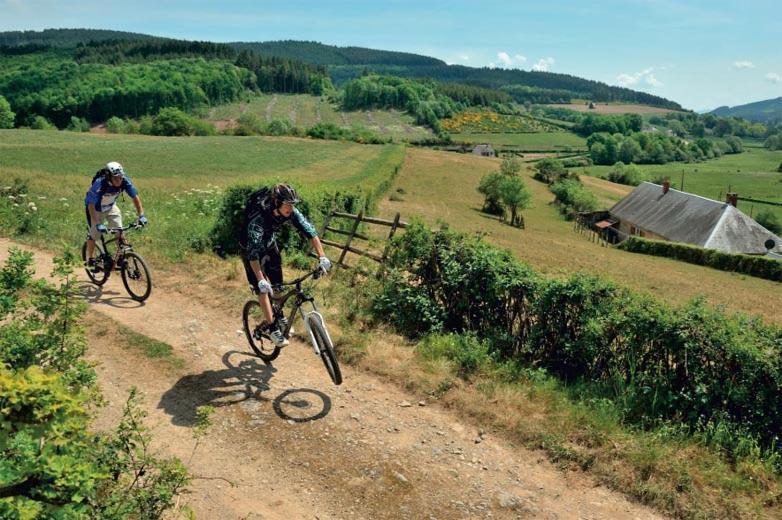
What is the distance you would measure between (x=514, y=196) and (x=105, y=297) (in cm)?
5664

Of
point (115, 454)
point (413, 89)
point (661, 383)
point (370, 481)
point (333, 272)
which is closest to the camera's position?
point (115, 454)

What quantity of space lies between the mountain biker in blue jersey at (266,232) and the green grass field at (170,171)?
614cm

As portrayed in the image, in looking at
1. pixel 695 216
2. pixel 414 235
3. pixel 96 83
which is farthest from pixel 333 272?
pixel 96 83

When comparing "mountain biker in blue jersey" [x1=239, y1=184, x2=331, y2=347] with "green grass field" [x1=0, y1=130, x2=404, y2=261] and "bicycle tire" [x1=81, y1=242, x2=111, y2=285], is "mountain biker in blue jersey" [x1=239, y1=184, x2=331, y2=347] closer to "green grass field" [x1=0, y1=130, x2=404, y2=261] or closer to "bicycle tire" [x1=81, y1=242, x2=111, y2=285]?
"bicycle tire" [x1=81, y1=242, x2=111, y2=285]

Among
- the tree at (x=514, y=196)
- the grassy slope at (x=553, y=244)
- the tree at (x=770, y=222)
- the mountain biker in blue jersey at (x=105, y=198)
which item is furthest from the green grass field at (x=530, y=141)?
the mountain biker in blue jersey at (x=105, y=198)

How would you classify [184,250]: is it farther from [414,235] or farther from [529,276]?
[529,276]

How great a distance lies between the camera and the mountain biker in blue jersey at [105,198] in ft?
32.5

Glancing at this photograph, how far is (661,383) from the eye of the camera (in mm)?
7121

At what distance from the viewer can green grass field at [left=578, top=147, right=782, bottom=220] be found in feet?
344

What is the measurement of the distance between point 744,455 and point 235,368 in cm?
680

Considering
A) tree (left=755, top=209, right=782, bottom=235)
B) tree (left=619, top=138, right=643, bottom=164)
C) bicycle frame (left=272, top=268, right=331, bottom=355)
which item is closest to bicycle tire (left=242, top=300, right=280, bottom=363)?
bicycle frame (left=272, top=268, right=331, bottom=355)

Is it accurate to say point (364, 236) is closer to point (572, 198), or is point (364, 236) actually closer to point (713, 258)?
point (713, 258)

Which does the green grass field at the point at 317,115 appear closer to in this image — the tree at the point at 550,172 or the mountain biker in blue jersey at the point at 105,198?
the tree at the point at 550,172

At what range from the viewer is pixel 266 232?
765 cm
